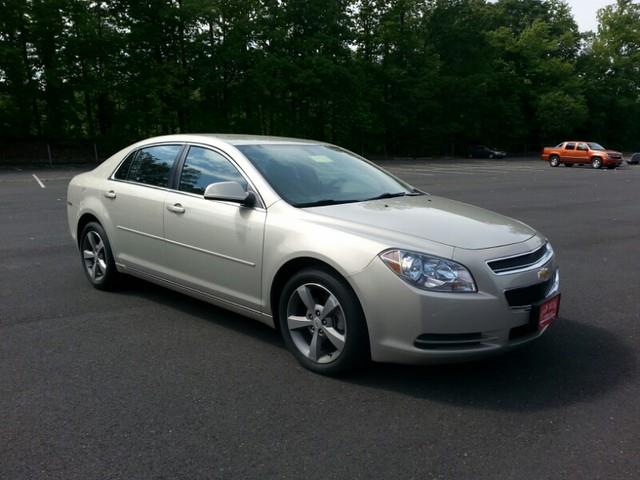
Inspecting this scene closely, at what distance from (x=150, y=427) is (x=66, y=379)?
0.91m

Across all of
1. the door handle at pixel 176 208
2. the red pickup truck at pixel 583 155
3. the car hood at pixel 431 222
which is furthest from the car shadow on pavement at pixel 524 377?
the red pickup truck at pixel 583 155

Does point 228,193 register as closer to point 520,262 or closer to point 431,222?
point 431,222

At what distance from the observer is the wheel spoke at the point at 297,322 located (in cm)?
377

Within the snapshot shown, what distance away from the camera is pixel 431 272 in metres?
3.32

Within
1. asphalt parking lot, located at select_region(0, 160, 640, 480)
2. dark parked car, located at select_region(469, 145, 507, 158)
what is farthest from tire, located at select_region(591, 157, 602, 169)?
asphalt parking lot, located at select_region(0, 160, 640, 480)

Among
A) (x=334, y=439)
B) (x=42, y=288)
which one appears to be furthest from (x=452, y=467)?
(x=42, y=288)

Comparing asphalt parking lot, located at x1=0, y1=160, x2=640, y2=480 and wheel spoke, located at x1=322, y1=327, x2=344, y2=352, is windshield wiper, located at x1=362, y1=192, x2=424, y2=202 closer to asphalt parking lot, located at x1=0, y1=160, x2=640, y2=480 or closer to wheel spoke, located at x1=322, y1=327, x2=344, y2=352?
wheel spoke, located at x1=322, y1=327, x2=344, y2=352

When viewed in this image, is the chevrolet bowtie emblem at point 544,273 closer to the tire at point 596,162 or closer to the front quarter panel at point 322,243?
the front quarter panel at point 322,243

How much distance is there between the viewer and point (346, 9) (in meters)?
44.3

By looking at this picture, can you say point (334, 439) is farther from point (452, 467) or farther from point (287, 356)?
point (287, 356)

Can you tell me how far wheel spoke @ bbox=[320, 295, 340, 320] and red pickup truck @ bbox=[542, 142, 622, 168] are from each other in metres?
35.6

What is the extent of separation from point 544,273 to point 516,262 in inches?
10.5

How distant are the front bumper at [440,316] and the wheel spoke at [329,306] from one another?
0.21 m

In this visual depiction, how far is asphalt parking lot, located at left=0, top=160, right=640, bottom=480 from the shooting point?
2744mm
